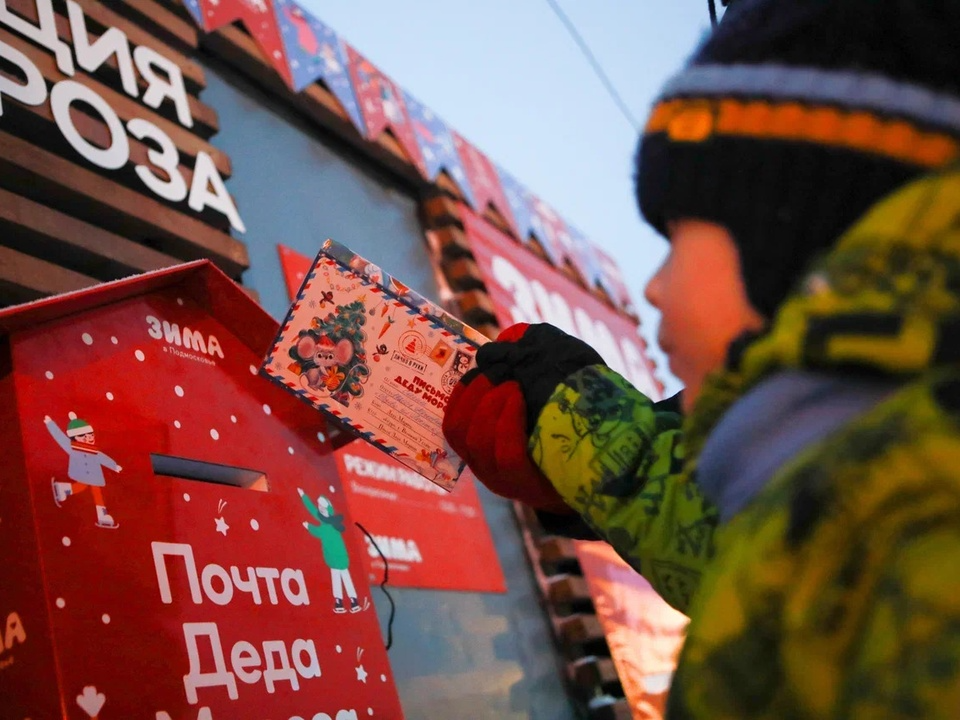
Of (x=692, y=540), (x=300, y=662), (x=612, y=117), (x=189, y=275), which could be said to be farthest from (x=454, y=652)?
(x=612, y=117)

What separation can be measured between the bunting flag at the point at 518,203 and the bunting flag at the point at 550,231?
4 centimetres

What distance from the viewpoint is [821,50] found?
483 mm

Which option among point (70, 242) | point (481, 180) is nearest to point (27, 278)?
point (70, 242)

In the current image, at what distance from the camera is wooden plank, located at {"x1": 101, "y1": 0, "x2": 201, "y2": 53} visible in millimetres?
1734

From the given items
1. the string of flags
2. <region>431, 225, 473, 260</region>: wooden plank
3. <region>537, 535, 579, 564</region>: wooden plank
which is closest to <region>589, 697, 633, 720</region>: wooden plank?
<region>537, 535, 579, 564</region>: wooden plank

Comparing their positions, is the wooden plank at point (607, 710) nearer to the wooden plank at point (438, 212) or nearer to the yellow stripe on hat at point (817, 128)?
the wooden plank at point (438, 212)

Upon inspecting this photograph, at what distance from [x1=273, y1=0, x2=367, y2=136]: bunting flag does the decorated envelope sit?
1.31m

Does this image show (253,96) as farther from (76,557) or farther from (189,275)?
(76,557)

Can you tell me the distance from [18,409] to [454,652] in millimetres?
1242

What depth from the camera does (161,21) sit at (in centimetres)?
181

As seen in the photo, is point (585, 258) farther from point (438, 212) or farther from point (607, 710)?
point (607, 710)

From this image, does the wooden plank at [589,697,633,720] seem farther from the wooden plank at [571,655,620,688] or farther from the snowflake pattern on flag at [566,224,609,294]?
the snowflake pattern on flag at [566,224,609,294]

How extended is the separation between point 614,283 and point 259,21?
227 cm

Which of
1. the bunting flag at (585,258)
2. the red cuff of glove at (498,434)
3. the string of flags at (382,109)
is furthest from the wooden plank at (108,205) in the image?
the bunting flag at (585,258)
